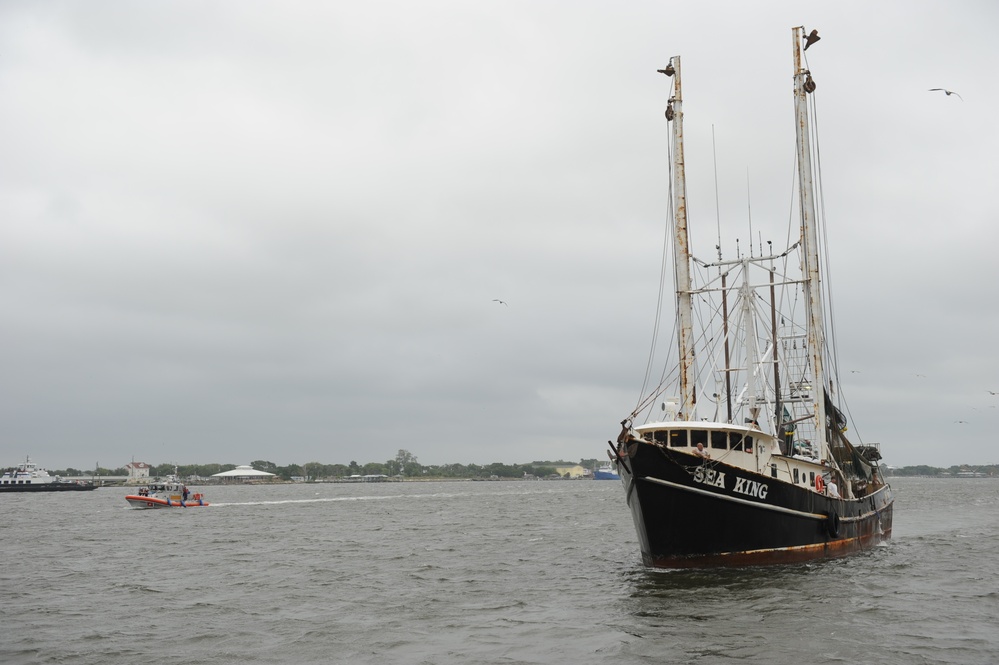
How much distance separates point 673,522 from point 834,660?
11.1 m

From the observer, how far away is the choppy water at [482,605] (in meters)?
20.4

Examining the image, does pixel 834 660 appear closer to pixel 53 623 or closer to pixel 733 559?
pixel 733 559

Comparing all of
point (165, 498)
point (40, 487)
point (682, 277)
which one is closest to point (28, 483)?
point (40, 487)

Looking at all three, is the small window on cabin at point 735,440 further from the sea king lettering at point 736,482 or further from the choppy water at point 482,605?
the choppy water at point 482,605

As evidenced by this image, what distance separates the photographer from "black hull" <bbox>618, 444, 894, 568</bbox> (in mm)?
29203

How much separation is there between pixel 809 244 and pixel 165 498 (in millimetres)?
76379

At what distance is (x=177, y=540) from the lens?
5222 cm

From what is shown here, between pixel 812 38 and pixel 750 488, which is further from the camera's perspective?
pixel 812 38

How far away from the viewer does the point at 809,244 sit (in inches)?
1586

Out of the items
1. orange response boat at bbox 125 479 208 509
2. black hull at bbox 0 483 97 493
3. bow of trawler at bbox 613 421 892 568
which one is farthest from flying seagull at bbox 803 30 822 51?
black hull at bbox 0 483 97 493

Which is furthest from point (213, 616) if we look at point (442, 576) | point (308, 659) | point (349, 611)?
point (442, 576)

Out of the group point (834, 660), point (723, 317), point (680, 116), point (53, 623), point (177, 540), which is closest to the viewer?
point (834, 660)

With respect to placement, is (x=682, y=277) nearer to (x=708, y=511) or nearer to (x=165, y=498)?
(x=708, y=511)

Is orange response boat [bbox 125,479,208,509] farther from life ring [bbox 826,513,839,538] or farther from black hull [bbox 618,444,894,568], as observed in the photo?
life ring [bbox 826,513,839,538]
